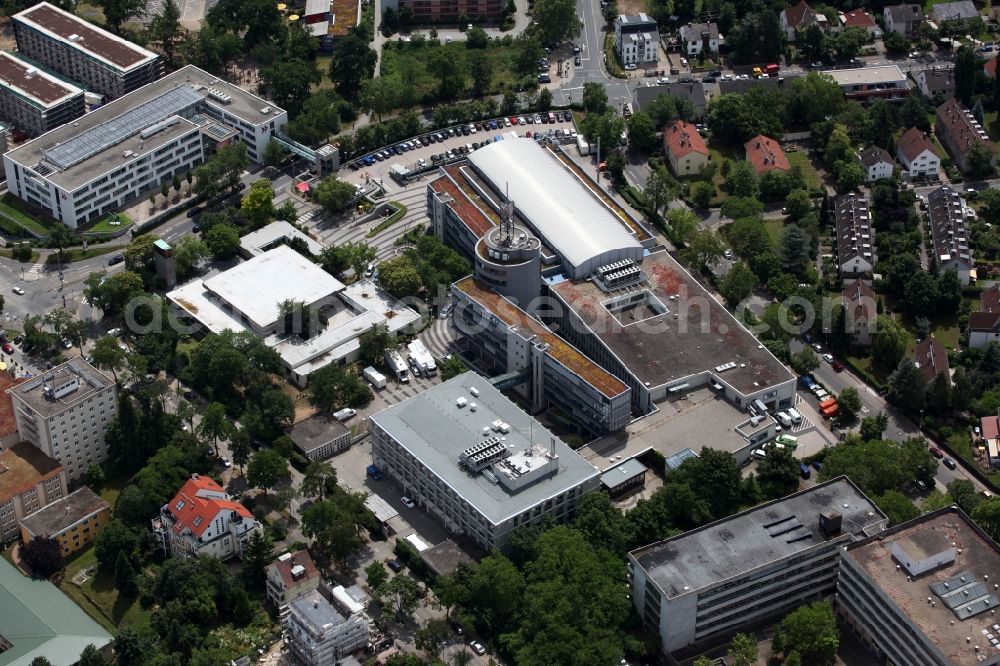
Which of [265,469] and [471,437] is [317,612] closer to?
[265,469]

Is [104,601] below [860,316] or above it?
below

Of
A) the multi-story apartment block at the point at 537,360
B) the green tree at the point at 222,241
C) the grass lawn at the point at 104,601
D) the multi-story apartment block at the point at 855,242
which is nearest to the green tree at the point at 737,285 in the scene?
the multi-story apartment block at the point at 855,242

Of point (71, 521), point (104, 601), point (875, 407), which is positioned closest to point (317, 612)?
point (104, 601)

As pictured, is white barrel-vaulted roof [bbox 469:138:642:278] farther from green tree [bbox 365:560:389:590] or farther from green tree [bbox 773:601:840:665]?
green tree [bbox 773:601:840:665]

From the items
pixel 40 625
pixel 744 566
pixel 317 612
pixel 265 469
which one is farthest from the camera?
pixel 265 469

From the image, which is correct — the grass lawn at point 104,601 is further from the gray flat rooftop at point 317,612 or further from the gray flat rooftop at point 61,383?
the gray flat rooftop at point 61,383

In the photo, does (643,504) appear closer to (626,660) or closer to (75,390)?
(626,660)

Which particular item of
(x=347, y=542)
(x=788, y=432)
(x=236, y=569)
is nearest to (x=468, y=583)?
(x=347, y=542)
